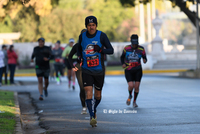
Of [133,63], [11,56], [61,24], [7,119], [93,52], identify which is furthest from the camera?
[61,24]

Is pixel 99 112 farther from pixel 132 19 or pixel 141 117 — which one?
pixel 132 19

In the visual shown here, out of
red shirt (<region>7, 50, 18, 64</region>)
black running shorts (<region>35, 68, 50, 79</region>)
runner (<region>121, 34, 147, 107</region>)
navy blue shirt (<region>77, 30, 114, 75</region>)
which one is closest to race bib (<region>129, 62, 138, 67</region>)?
runner (<region>121, 34, 147, 107</region>)

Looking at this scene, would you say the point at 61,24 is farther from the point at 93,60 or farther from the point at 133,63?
the point at 93,60

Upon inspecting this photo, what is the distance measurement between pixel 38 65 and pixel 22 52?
33.2 metres

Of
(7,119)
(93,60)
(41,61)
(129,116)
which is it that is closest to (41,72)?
(41,61)

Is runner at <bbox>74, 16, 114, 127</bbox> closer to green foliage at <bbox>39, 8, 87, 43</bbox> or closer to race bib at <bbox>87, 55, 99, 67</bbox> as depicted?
race bib at <bbox>87, 55, 99, 67</bbox>

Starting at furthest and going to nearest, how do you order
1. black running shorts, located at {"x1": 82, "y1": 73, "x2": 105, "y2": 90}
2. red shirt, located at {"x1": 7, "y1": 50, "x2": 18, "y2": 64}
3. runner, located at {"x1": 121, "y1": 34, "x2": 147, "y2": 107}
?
red shirt, located at {"x1": 7, "y1": 50, "x2": 18, "y2": 64} < runner, located at {"x1": 121, "y1": 34, "x2": 147, "y2": 107} < black running shorts, located at {"x1": 82, "y1": 73, "x2": 105, "y2": 90}

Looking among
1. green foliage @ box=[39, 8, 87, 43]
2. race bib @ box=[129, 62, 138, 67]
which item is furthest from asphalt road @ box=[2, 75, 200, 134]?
green foliage @ box=[39, 8, 87, 43]

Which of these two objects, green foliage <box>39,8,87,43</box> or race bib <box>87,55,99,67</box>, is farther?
green foliage <box>39,8,87,43</box>

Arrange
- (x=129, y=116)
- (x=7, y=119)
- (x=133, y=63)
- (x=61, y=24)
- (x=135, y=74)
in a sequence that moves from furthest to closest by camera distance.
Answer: (x=61, y=24) < (x=135, y=74) < (x=133, y=63) < (x=129, y=116) < (x=7, y=119)

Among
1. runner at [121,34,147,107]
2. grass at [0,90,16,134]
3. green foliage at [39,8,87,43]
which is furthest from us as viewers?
green foliage at [39,8,87,43]

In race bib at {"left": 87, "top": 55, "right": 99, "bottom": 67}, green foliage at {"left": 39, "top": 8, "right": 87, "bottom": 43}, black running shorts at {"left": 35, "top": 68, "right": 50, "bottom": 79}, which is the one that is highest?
green foliage at {"left": 39, "top": 8, "right": 87, "bottom": 43}

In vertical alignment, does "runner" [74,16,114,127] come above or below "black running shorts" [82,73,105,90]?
above

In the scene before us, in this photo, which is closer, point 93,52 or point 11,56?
point 93,52
